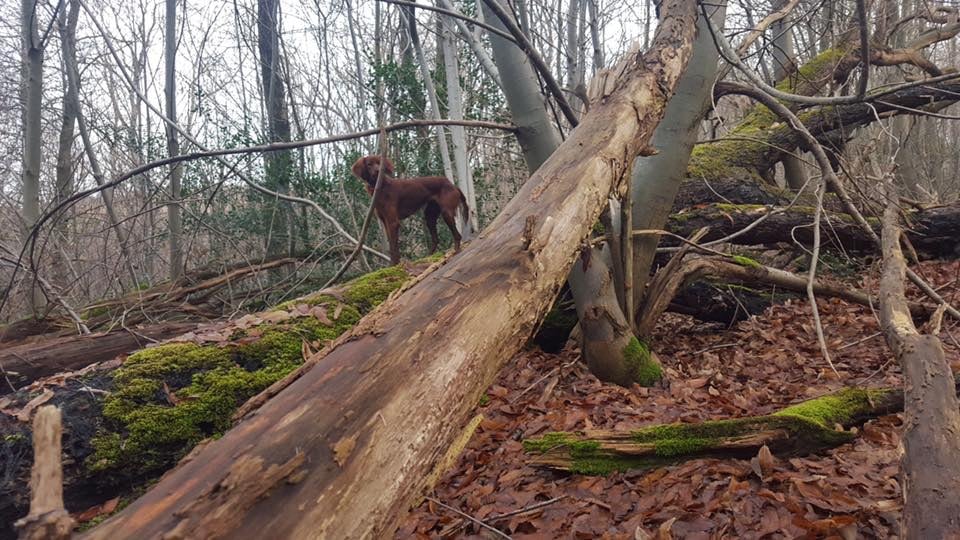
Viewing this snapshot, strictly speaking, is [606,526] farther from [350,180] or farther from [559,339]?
[350,180]

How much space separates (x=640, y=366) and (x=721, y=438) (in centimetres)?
157

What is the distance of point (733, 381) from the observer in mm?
4301

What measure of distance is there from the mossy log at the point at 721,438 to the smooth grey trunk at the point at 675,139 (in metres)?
1.81

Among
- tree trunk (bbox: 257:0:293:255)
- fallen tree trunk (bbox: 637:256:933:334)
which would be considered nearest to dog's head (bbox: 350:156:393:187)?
fallen tree trunk (bbox: 637:256:933:334)

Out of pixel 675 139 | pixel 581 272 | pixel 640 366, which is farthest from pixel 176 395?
pixel 675 139

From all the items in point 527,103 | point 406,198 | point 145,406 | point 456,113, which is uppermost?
point 456,113

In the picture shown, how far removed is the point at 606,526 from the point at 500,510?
23.0 inches

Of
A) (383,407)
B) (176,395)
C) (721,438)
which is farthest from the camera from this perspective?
(176,395)

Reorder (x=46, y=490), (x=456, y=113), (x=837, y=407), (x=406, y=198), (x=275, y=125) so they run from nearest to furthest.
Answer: (x=46, y=490) < (x=837, y=407) < (x=406, y=198) < (x=456, y=113) < (x=275, y=125)

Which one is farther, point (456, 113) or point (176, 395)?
point (456, 113)

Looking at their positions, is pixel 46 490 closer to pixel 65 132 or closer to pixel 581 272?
pixel 581 272

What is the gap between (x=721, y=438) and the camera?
2803 millimetres

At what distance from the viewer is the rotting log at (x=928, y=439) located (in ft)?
5.05

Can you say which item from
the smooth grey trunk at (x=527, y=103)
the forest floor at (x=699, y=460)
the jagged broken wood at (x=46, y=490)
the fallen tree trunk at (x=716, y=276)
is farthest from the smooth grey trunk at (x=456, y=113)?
the jagged broken wood at (x=46, y=490)
